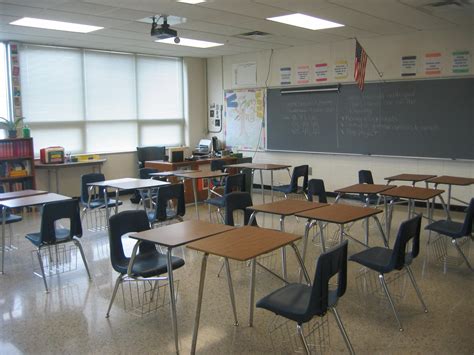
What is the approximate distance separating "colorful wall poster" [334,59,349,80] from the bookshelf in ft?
18.0

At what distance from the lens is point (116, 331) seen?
3521mm

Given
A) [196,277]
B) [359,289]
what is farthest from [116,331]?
[359,289]

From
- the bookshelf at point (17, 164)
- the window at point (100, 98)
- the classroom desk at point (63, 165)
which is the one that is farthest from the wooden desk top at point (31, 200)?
the window at point (100, 98)

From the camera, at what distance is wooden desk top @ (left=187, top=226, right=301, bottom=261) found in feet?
9.68

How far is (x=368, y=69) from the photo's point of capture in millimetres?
8344

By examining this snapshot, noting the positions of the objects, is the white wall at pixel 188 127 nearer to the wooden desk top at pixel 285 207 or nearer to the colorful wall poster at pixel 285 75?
the colorful wall poster at pixel 285 75

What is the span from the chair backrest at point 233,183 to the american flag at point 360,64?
3.16 metres

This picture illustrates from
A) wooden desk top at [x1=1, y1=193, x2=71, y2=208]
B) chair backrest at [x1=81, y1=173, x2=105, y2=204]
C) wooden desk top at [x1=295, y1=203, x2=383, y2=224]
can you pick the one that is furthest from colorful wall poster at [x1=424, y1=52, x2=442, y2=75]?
wooden desk top at [x1=1, y1=193, x2=71, y2=208]

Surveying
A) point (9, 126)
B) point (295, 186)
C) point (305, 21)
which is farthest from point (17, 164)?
point (305, 21)

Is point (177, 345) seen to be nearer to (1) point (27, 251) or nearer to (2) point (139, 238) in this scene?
(2) point (139, 238)

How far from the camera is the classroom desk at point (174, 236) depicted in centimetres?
322

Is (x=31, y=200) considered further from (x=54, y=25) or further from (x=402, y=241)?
(x=402, y=241)

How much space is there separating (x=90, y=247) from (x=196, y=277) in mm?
1816

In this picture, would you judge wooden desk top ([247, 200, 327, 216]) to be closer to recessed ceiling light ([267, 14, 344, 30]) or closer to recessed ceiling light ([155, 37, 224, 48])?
recessed ceiling light ([267, 14, 344, 30])
